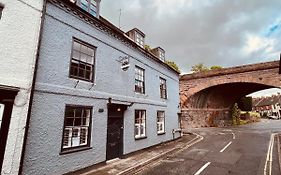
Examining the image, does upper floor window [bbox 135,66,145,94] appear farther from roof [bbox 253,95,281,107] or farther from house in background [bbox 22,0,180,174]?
roof [bbox 253,95,281,107]

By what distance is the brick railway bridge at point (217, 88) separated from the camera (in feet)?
66.3

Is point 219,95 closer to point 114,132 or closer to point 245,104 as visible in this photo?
point 114,132

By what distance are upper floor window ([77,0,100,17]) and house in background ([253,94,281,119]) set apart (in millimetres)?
85033

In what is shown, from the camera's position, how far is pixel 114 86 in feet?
30.8

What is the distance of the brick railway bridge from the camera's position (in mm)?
20203

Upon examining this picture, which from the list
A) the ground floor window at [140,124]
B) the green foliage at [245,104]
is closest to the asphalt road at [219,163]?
the ground floor window at [140,124]

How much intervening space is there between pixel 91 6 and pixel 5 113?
6.27 m

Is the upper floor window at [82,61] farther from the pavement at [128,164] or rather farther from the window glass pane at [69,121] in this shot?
the pavement at [128,164]

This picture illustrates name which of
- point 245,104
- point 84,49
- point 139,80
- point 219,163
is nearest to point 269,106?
point 245,104

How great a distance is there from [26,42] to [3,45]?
70cm

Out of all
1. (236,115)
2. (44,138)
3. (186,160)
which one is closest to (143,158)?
(186,160)

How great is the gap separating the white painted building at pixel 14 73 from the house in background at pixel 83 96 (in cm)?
32

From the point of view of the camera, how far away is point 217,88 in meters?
25.6

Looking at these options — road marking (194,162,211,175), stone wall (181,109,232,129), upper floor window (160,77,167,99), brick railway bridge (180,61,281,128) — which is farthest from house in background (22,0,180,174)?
stone wall (181,109,232,129)
